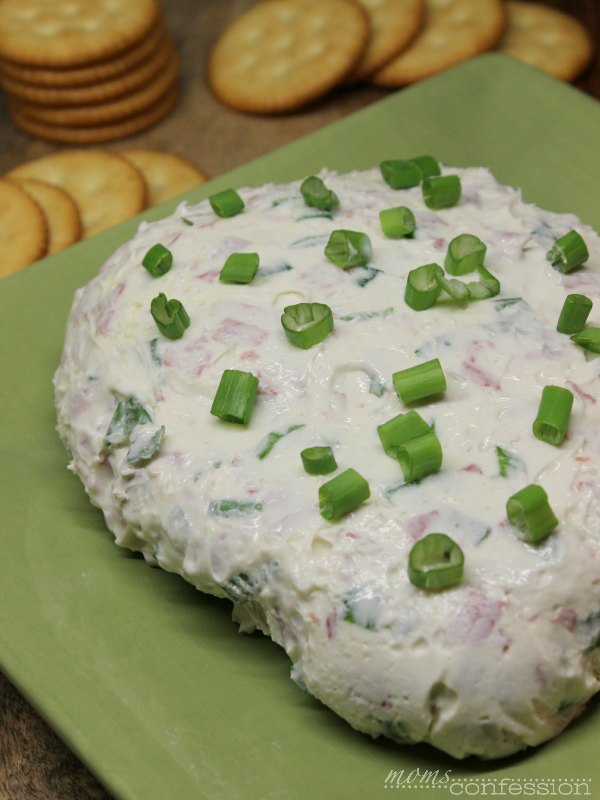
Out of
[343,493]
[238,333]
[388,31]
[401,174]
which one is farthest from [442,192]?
[388,31]

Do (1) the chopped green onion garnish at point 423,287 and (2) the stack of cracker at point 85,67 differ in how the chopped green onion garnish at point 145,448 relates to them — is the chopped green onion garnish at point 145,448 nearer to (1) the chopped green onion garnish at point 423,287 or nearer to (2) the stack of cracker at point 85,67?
(1) the chopped green onion garnish at point 423,287

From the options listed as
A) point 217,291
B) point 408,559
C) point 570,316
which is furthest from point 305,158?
point 408,559

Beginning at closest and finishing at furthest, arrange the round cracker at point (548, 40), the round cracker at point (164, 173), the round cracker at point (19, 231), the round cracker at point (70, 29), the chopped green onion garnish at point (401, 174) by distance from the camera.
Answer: the chopped green onion garnish at point (401, 174)
the round cracker at point (19, 231)
the round cracker at point (164, 173)
the round cracker at point (70, 29)
the round cracker at point (548, 40)

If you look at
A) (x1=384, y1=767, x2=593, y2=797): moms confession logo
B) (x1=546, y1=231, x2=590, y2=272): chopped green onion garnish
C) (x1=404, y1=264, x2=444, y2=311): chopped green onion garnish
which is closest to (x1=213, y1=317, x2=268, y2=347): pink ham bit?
(x1=404, y1=264, x2=444, y2=311): chopped green onion garnish

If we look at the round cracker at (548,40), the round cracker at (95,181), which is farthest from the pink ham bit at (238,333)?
the round cracker at (548,40)

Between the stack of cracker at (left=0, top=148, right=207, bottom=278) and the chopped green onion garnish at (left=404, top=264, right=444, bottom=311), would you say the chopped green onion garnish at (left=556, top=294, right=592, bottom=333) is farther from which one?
the stack of cracker at (left=0, top=148, right=207, bottom=278)

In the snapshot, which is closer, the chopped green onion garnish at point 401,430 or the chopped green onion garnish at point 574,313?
the chopped green onion garnish at point 401,430

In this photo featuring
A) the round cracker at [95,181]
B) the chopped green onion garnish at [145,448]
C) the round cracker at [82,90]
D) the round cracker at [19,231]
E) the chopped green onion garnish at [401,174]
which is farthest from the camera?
the round cracker at [82,90]
